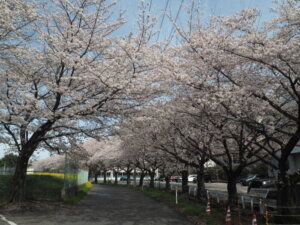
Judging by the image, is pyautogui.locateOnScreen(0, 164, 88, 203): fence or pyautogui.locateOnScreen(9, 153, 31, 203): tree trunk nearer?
pyautogui.locateOnScreen(9, 153, 31, 203): tree trunk

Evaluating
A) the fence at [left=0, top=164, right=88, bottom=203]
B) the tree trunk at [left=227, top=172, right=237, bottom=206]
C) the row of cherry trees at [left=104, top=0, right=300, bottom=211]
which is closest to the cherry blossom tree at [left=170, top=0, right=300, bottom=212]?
the row of cherry trees at [left=104, top=0, right=300, bottom=211]

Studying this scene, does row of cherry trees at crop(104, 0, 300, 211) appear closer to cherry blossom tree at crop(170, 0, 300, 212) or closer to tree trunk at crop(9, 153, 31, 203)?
cherry blossom tree at crop(170, 0, 300, 212)

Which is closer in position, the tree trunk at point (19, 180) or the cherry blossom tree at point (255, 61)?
the cherry blossom tree at point (255, 61)

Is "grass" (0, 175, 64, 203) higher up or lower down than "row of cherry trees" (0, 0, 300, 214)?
lower down

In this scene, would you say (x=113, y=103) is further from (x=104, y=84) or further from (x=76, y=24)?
(x=76, y=24)

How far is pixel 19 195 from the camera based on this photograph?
469 inches

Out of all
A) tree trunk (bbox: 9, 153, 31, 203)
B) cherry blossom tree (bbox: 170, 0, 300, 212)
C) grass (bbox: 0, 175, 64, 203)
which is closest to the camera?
cherry blossom tree (bbox: 170, 0, 300, 212)

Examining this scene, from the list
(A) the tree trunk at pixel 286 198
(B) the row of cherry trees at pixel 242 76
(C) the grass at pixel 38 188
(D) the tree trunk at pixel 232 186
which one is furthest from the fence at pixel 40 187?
(A) the tree trunk at pixel 286 198

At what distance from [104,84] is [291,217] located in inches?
301

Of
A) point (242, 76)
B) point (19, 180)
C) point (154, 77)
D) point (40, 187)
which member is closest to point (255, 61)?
point (242, 76)

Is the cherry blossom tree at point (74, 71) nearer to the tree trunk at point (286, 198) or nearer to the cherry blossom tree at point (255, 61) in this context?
the cherry blossom tree at point (255, 61)

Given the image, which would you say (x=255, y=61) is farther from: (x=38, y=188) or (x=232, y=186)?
(x=38, y=188)

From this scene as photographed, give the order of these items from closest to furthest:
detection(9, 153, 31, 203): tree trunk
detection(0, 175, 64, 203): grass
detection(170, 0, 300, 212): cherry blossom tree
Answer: detection(170, 0, 300, 212): cherry blossom tree, detection(9, 153, 31, 203): tree trunk, detection(0, 175, 64, 203): grass

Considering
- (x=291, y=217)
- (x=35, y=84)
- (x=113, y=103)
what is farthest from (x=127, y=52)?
(x=291, y=217)
